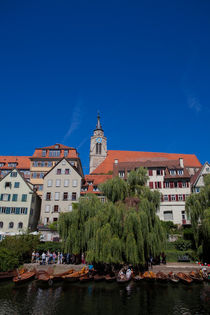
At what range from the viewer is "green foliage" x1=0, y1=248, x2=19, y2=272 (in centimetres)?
2617

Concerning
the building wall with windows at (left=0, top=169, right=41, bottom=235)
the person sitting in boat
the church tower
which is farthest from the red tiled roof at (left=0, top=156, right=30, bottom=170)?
A: the person sitting in boat

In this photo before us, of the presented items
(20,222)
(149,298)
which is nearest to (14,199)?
(20,222)

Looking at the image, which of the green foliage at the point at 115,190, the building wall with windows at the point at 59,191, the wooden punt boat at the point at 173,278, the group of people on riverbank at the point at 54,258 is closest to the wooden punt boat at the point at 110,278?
the wooden punt boat at the point at 173,278

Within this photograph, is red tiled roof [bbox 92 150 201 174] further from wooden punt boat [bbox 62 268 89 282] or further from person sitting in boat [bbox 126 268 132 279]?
person sitting in boat [bbox 126 268 132 279]

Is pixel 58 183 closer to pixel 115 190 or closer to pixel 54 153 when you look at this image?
pixel 54 153

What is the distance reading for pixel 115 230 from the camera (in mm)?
23391

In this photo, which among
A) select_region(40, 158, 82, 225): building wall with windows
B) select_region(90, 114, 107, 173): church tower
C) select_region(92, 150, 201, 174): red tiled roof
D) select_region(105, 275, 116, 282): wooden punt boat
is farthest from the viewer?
select_region(90, 114, 107, 173): church tower

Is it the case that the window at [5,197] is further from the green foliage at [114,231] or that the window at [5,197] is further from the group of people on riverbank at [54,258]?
the green foliage at [114,231]

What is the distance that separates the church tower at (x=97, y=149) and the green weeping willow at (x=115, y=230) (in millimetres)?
52594

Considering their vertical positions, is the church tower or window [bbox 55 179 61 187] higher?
the church tower

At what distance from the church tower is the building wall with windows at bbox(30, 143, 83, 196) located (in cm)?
2828

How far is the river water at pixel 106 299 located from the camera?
640 inches

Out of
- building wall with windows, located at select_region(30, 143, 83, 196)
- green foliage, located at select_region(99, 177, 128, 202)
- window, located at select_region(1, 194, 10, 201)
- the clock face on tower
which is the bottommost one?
green foliage, located at select_region(99, 177, 128, 202)

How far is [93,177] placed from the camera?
163ft
